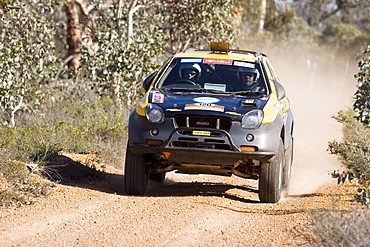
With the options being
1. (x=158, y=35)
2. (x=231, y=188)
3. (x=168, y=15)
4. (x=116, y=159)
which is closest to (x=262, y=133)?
(x=231, y=188)

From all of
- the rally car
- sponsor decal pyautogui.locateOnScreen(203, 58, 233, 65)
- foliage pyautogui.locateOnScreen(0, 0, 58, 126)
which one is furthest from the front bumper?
foliage pyautogui.locateOnScreen(0, 0, 58, 126)

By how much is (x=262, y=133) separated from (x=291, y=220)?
1223 millimetres

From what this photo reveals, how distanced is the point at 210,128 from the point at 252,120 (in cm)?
50

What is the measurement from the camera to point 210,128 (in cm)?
800

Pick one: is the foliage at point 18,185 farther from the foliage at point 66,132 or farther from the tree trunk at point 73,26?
the tree trunk at point 73,26

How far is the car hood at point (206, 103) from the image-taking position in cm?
802

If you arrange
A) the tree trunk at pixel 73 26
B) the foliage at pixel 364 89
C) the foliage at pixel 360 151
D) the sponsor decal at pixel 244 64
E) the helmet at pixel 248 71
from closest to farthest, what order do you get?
the foliage at pixel 360 151 < the helmet at pixel 248 71 < the sponsor decal at pixel 244 64 < the foliage at pixel 364 89 < the tree trunk at pixel 73 26

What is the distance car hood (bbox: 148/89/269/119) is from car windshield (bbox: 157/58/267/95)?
296 mm

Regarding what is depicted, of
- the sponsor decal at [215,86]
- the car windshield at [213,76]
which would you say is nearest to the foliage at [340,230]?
the car windshield at [213,76]

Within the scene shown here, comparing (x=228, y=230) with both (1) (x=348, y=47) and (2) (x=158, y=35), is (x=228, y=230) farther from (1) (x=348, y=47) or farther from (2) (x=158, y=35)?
(1) (x=348, y=47)

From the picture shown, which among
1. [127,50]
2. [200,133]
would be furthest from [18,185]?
[127,50]

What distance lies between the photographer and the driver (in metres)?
9.00

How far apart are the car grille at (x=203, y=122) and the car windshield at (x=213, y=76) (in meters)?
0.85

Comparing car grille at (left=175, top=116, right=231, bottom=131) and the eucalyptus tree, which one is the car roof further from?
the eucalyptus tree
